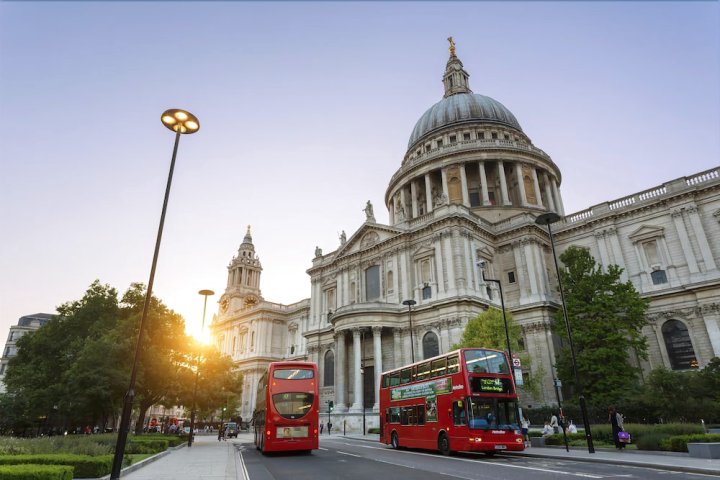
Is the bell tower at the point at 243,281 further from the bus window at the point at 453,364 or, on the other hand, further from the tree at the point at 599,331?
the bus window at the point at 453,364

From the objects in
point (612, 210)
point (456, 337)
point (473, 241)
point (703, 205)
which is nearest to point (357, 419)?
point (456, 337)

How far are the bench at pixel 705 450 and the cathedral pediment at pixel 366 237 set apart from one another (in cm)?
3337

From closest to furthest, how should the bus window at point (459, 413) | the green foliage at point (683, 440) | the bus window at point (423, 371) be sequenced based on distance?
the green foliage at point (683, 440) → the bus window at point (459, 413) → the bus window at point (423, 371)

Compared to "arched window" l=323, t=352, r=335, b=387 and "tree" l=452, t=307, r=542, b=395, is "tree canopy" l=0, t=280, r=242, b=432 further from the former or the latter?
"tree" l=452, t=307, r=542, b=395

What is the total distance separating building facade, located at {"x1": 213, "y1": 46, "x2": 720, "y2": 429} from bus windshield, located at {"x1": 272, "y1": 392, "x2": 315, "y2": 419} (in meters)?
14.1

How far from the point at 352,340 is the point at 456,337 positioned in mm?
11779

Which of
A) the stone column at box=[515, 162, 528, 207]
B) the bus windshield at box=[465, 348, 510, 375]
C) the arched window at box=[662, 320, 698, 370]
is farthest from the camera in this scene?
the stone column at box=[515, 162, 528, 207]

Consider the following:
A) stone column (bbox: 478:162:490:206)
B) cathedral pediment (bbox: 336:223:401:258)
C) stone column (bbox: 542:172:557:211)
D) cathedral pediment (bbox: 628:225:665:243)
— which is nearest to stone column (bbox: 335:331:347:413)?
cathedral pediment (bbox: 336:223:401:258)

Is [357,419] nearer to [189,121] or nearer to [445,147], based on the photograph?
[189,121]

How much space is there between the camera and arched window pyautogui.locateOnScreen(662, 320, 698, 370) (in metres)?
35.8

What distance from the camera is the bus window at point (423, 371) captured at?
21.8 meters

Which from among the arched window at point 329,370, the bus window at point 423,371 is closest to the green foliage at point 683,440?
the bus window at point 423,371

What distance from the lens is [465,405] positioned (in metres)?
18.2

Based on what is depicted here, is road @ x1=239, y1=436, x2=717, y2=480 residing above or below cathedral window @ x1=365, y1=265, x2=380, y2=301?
below
